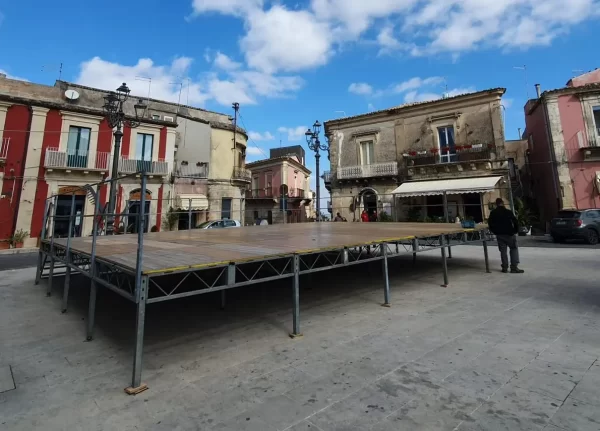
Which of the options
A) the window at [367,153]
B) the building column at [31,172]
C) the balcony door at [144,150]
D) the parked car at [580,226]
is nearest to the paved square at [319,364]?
the parked car at [580,226]

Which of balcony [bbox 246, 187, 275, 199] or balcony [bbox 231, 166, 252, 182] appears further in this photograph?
balcony [bbox 246, 187, 275, 199]

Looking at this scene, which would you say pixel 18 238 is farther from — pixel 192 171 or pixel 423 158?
pixel 423 158

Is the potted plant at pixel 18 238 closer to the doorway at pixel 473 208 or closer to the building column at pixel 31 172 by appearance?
the building column at pixel 31 172

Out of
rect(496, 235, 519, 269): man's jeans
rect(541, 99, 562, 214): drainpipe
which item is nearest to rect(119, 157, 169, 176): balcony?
rect(496, 235, 519, 269): man's jeans

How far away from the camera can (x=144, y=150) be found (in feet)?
62.0

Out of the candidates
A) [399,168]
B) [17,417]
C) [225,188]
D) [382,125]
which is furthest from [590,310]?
[225,188]

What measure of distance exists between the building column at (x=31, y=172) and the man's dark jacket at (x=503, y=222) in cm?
2043

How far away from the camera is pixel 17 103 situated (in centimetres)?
1522

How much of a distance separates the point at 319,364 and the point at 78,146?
65.7 feet

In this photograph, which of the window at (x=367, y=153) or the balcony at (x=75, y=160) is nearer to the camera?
the balcony at (x=75, y=160)

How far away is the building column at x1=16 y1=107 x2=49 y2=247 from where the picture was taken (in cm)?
1504

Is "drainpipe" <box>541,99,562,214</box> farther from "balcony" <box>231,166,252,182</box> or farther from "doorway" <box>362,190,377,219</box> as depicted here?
"balcony" <box>231,166,252,182</box>

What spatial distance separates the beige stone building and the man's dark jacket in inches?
328

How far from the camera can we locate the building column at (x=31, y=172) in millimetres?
15039
